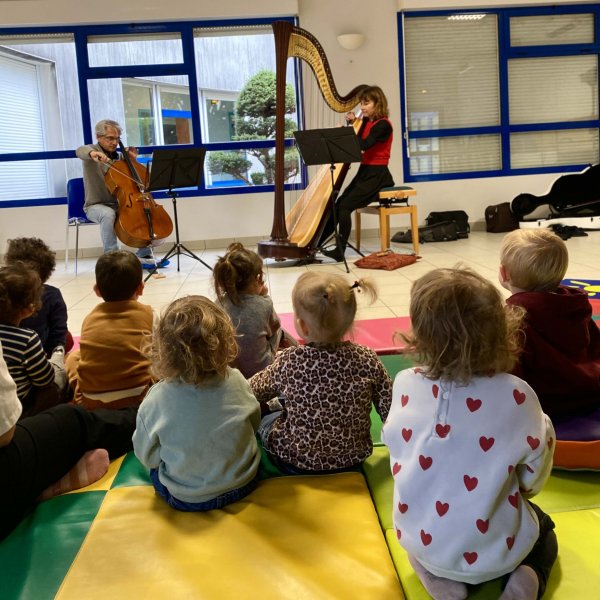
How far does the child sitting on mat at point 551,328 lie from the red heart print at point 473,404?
1.76 ft

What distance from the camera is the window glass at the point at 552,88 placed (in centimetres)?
755

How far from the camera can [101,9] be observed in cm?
676

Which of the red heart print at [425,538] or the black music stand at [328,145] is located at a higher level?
the black music stand at [328,145]

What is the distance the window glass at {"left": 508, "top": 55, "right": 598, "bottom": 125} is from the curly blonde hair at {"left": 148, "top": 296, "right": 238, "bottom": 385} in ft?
22.9

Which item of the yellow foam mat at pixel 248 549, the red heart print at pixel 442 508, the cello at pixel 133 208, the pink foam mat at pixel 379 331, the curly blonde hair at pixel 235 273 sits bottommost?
the yellow foam mat at pixel 248 549

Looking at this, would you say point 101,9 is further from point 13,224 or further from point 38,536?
point 38,536

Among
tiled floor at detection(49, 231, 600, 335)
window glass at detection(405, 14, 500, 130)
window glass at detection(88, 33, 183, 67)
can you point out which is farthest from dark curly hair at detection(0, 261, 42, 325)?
window glass at detection(405, 14, 500, 130)

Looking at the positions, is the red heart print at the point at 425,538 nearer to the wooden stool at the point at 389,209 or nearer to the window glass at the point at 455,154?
the wooden stool at the point at 389,209

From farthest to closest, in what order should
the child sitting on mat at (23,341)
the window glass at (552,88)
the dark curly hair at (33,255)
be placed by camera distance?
1. the window glass at (552,88)
2. the dark curly hair at (33,255)
3. the child sitting on mat at (23,341)

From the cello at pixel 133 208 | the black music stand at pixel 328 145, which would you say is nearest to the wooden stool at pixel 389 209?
the black music stand at pixel 328 145

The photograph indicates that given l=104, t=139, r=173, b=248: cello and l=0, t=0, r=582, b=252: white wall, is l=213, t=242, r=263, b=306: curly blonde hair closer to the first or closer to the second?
l=104, t=139, r=173, b=248: cello

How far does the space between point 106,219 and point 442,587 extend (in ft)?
16.5

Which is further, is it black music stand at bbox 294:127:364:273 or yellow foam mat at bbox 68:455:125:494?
black music stand at bbox 294:127:364:273

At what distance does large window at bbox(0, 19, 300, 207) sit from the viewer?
22.9ft
